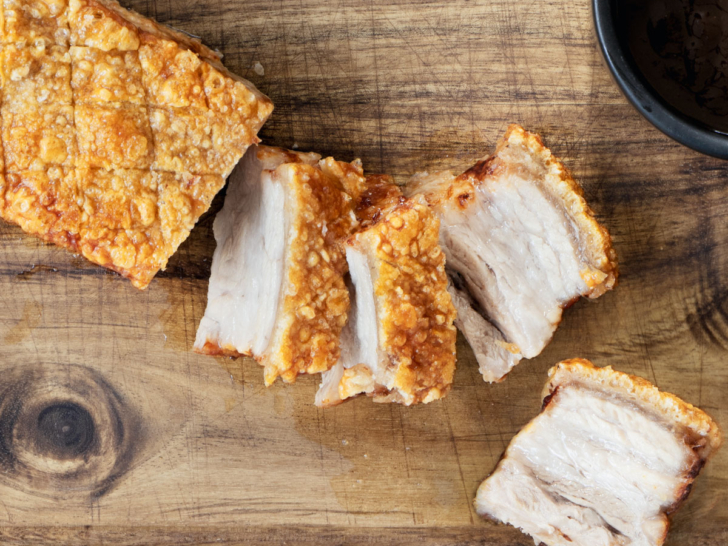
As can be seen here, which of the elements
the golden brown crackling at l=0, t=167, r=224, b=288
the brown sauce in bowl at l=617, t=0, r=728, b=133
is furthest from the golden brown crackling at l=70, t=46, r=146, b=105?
the brown sauce in bowl at l=617, t=0, r=728, b=133

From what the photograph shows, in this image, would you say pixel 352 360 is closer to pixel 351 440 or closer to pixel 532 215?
pixel 351 440

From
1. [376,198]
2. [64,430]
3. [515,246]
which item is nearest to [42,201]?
[64,430]

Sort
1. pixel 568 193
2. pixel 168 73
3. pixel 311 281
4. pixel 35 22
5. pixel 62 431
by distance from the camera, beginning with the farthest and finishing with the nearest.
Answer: pixel 62 431 < pixel 568 193 < pixel 311 281 < pixel 168 73 < pixel 35 22

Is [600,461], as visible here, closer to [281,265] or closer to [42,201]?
[281,265]

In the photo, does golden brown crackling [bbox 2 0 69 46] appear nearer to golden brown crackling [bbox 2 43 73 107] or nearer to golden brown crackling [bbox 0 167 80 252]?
golden brown crackling [bbox 2 43 73 107]

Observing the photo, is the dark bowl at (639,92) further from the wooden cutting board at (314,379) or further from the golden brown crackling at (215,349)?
the golden brown crackling at (215,349)

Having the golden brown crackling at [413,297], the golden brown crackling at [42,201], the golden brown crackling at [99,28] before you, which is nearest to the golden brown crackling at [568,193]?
the golden brown crackling at [413,297]

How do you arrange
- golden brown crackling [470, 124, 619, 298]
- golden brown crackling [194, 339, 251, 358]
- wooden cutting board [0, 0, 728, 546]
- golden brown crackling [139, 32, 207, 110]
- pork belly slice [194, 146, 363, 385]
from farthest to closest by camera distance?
wooden cutting board [0, 0, 728, 546]
golden brown crackling [194, 339, 251, 358]
golden brown crackling [470, 124, 619, 298]
pork belly slice [194, 146, 363, 385]
golden brown crackling [139, 32, 207, 110]
